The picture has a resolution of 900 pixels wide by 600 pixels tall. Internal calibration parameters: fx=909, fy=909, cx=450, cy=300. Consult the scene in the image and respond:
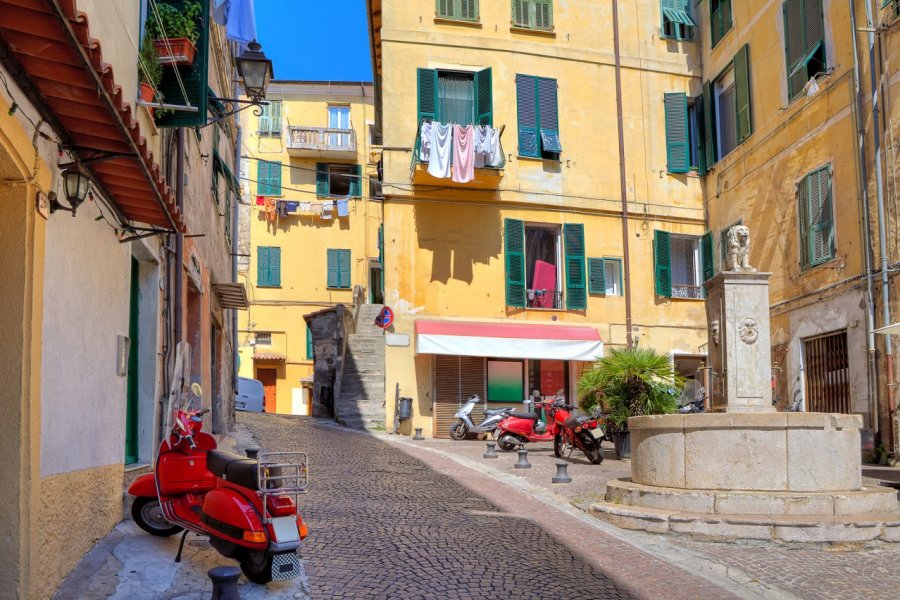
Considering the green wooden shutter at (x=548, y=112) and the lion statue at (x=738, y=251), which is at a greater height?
the green wooden shutter at (x=548, y=112)

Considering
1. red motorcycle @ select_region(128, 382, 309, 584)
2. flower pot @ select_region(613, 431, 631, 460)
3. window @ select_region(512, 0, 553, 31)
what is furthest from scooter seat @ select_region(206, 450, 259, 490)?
window @ select_region(512, 0, 553, 31)

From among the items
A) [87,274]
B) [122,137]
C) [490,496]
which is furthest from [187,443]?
[490,496]

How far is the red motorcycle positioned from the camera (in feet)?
18.4

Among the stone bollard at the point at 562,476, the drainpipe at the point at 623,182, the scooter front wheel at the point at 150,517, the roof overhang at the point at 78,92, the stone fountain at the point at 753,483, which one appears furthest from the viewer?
the drainpipe at the point at 623,182

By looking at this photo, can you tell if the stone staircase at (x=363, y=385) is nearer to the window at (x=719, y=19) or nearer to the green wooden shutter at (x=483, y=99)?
the green wooden shutter at (x=483, y=99)

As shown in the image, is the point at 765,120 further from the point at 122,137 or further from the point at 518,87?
the point at 122,137

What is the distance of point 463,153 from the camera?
802 inches

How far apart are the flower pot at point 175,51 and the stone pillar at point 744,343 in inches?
243

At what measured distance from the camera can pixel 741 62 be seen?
20.0 metres

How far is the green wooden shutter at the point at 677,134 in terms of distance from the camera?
73.8 ft

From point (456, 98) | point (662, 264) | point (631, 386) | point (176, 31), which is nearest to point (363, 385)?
point (456, 98)

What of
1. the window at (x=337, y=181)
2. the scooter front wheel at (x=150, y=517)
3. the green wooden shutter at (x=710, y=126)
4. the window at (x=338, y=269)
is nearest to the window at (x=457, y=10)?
the green wooden shutter at (x=710, y=126)

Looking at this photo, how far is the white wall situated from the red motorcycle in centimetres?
58

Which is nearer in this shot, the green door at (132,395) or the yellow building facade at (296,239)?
the green door at (132,395)
